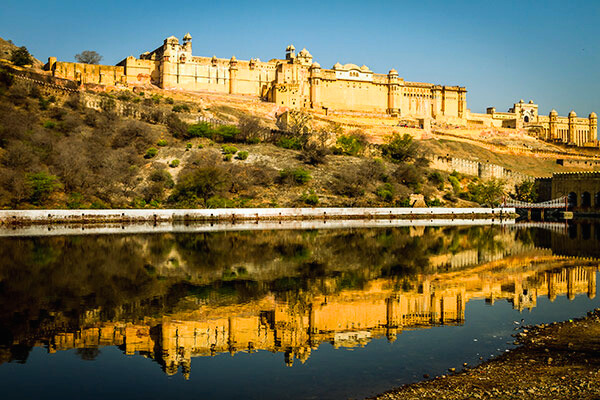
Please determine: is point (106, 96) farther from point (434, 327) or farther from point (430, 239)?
point (434, 327)

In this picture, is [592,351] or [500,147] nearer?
[592,351]

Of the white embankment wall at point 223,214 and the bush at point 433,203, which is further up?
the bush at point 433,203

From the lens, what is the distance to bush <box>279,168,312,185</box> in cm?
4178

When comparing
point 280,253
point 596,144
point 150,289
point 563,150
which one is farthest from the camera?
point 596,144

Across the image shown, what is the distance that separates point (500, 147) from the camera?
229 feet

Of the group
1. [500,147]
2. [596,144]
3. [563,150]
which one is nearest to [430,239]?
[500,147]

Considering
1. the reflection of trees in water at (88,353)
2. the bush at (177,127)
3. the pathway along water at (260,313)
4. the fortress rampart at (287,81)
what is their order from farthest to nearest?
the fortress rampart at (287,81), the bush at (177,127), the reflection of trees in water at (88,353), the pathway along water at (260,313)

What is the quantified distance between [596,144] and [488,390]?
84.7 metres

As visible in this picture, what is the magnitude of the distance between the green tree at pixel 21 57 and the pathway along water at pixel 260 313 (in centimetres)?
4035

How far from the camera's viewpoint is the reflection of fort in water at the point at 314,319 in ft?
29.5

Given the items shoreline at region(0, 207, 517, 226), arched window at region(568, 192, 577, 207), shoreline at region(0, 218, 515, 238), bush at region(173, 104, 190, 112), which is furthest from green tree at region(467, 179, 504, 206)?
bush at region(173, 104, 190, 112)

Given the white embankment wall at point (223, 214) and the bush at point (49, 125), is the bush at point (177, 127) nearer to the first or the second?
the bush at point (49, 125)

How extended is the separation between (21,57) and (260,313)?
52967 millimetres

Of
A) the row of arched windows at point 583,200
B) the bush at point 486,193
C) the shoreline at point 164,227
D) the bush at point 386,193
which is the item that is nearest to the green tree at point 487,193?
the bush at point 486,193
